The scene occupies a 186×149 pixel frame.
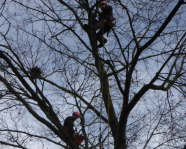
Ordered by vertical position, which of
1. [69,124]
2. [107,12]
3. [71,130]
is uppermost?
[107,12]

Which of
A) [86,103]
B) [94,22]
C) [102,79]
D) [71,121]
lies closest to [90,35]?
[94,22]

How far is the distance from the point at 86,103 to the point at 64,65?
35.5 inches

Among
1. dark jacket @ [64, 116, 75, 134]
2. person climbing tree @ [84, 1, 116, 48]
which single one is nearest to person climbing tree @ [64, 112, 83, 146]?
dark jacket @ [64, 116, 75, 134]

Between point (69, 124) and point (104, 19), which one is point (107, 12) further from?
point (69, 124)

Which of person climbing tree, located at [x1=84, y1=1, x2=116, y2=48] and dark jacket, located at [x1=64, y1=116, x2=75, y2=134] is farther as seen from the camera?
dark jacket, located at [x1=64, y1=116, x2=75, y2=134]

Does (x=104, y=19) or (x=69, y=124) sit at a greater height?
(x=104, y=19)

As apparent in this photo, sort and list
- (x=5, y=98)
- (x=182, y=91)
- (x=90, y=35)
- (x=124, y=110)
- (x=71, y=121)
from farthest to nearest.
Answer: (x=71, y=121) → (x=90, y=35) → (x=5, y=98) → (x=182, y=91) → (x=124, y=110)

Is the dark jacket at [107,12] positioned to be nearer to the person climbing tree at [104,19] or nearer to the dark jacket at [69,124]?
the person climbing tree at [104,19]

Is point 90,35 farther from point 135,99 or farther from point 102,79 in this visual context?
point 135,99

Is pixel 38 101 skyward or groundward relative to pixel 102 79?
groundward

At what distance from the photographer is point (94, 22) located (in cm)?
→ 407

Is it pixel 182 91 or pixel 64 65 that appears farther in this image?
pixel 64 65

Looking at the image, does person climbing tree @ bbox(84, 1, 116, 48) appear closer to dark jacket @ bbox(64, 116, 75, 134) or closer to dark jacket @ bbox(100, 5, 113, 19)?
dark jacket @ bbox(100, 5, 113, 19)

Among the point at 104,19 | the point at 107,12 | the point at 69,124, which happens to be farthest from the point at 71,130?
the point at 107,12
